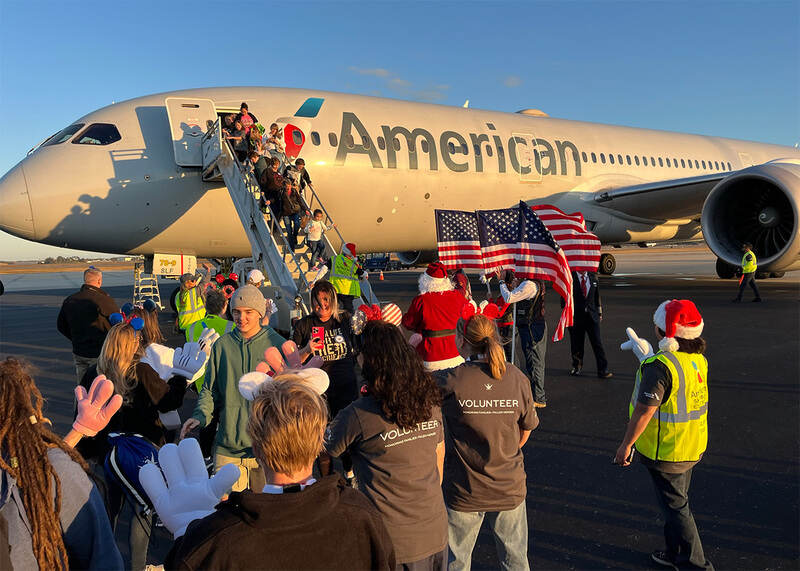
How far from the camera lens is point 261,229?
33.2 feet

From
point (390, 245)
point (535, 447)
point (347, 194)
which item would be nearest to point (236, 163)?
point (347, 194)

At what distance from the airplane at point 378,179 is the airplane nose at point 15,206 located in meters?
0.02

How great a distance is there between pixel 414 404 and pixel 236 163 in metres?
9.07

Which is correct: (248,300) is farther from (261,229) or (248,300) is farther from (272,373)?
(261,229)

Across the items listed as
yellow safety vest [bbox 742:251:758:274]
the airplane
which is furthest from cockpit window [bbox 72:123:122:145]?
yellow safety vest [bbox 742:251:758:274]

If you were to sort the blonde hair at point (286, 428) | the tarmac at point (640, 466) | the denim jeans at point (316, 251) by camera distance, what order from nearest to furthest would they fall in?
the blonde hair at point (286, 428) → the tarmac at point (640, 466) → the denim jeans at point (316, 251)

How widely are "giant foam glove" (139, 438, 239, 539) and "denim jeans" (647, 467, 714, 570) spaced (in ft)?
8.72

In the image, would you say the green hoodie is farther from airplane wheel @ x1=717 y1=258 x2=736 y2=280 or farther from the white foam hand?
airplane wheel @ x1=717 y1=258 x2=736 y2=280

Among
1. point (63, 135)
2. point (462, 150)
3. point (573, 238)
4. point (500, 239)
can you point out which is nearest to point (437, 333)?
point (500, 239)

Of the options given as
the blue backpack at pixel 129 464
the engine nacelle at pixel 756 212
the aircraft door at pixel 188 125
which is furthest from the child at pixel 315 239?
the engine nacelle at pixel 756 212

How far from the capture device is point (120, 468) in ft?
9.59

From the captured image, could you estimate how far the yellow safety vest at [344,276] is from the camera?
29.2 feet

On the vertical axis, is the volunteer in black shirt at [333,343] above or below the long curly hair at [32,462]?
below

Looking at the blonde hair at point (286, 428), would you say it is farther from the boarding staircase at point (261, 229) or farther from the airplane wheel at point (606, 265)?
the airplane wheel at point (606, 265)
